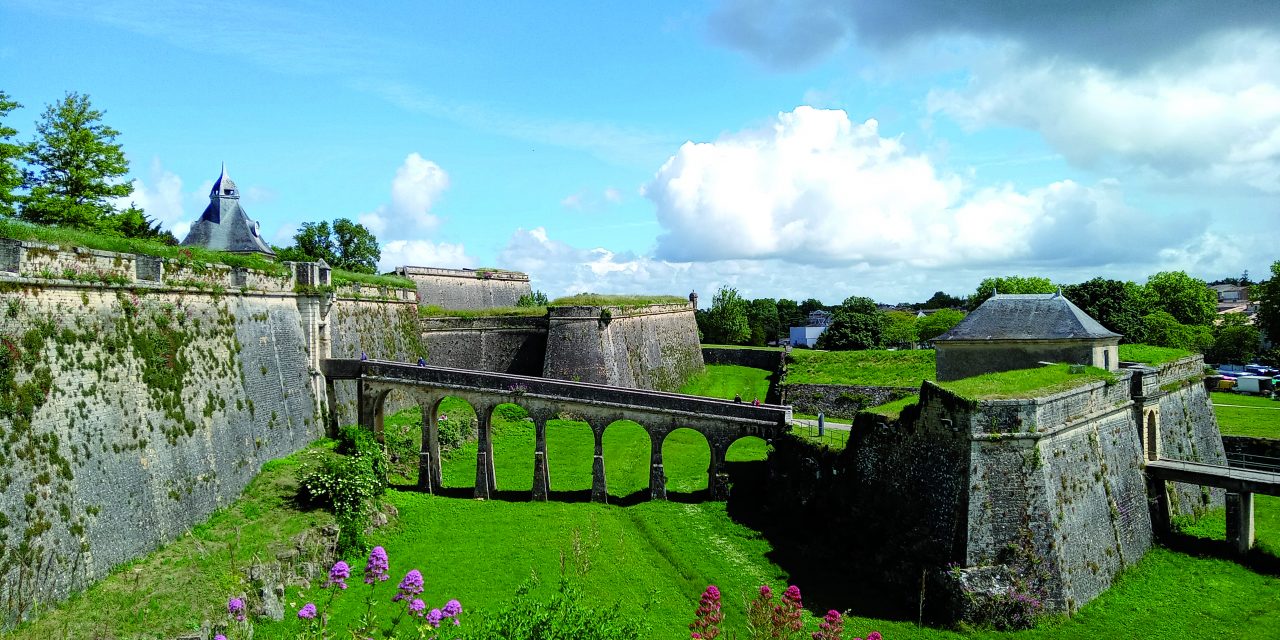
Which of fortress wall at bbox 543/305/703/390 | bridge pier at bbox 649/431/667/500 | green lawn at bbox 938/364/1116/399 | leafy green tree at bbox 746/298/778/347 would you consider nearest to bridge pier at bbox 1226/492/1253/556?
green lawn at bbox 938/364/1116/399

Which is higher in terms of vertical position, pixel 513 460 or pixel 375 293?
pixel 375 293

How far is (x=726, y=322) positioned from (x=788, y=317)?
41.8 meters

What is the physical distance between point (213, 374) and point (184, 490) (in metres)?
4.20

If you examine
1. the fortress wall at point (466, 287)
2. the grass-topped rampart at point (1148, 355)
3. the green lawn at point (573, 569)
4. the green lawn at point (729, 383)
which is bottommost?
the green lawn at point (573, 569)

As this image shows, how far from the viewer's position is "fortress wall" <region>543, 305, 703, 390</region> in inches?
1487

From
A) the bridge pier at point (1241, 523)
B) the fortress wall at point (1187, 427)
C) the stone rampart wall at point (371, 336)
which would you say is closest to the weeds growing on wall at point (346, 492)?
the stone rampart wall at point (371, 336)

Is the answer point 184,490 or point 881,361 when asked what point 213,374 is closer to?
point 184,490

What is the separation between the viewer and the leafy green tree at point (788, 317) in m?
107

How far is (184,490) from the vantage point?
1908 cm

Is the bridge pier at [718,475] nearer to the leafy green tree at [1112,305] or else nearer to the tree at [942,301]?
the leafy green tree at [1112,305]

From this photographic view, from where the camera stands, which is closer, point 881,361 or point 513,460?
point 513,460

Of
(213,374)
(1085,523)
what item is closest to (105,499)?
(213,374)

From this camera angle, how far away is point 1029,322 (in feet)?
82.5

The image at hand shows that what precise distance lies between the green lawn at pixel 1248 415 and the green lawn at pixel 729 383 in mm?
20796
